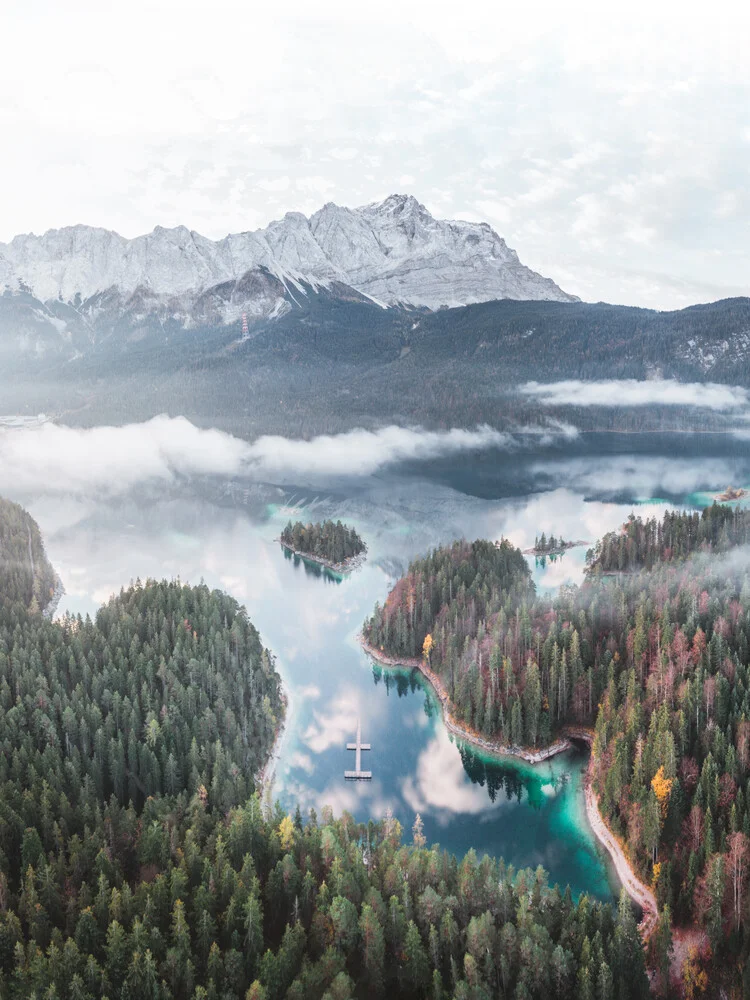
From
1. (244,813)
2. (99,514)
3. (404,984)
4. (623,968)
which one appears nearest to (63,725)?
(244,813)

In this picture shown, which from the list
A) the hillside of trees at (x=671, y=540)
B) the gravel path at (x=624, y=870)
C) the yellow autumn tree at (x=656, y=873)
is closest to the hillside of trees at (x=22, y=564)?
the gravel path at (x=624, y=870)

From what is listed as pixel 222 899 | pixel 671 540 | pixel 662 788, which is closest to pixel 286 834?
pixel 222 899

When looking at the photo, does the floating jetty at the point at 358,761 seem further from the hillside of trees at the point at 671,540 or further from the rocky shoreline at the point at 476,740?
the hillside of trees at the point at 671,540

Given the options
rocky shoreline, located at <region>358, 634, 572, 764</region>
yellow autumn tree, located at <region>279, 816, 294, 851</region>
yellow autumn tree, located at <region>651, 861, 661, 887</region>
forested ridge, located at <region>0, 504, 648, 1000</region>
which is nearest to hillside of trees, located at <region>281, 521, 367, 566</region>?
rocky shoreline, located at <region>358, 634, 572, 764</region>

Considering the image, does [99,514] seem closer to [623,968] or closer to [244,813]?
[244,813]

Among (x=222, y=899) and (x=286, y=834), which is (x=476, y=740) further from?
(x=222, y=899)

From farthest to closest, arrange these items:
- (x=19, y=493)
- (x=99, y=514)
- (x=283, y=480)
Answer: (x=283, y=480)
(x=19, y=493)
(x=99, y=514)
